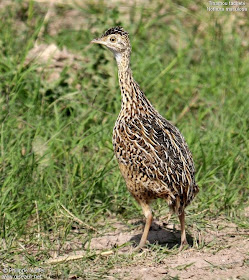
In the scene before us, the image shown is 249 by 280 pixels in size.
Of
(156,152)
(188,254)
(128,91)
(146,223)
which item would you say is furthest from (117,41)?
(188,254)

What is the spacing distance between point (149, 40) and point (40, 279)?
5.31m

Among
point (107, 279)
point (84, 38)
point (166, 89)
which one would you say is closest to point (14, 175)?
point (107, 279)

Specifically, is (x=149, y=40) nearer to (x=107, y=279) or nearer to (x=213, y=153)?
(x=213, y=153)

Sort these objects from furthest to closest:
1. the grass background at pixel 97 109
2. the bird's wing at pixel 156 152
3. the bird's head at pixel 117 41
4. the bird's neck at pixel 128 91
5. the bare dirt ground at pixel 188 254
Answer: the grass background at pixel 97 109, the bird's head at pixel 117 41, the bird's neck at pixel 128 91, the bird's wing at pixel 156 152, the bare dirt ground at pixel 188 254

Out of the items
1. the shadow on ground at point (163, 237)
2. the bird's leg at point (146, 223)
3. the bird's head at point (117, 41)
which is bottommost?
the shadow on ground at point (163, 237)

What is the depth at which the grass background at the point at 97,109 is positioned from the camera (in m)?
7.00

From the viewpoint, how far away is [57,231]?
6.78 meters

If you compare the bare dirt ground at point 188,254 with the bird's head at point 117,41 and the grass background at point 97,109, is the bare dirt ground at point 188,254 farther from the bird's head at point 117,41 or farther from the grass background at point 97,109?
the bird's head at point 117,41

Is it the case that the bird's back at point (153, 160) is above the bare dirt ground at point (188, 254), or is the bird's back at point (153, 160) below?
above

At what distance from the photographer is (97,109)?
7.77 metres

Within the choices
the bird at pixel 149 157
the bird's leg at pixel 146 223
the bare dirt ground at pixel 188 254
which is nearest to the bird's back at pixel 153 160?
the bird at pixel 149 157

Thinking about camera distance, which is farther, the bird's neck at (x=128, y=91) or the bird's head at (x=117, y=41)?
the bird's head at (x=117, y=41)

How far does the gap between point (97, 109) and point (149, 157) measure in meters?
1.62

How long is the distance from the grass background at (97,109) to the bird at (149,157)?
751 millimetres
